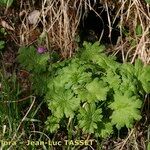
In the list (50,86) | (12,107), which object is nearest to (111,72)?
(50,86)

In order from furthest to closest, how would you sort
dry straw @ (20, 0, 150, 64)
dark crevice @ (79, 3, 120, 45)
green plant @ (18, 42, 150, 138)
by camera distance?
dark crevice @ (79, 3, 120, 45), dry straw @ (20, 0, 150, 64), green plant @ (18, 42, 150, 138)

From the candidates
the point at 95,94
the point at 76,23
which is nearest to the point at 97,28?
the point at 76,23

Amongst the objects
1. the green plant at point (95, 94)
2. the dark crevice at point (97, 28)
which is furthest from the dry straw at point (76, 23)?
the green plant at point (95, 94)

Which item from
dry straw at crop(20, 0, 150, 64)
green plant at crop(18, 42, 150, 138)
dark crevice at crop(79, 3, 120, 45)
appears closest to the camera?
green plant at crop(18, 42, 150, 138)

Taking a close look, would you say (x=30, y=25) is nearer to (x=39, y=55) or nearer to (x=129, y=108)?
(x=39, y=55)

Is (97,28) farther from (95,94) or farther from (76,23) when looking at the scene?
(95,94)

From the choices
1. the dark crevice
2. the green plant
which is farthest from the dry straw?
the green plant

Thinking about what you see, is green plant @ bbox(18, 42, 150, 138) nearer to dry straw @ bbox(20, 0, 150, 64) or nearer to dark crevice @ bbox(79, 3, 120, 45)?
dry straw @ bbox(20, 0, 150, 64)

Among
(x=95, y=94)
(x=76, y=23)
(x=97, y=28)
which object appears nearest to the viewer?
(x=95, y=94)
